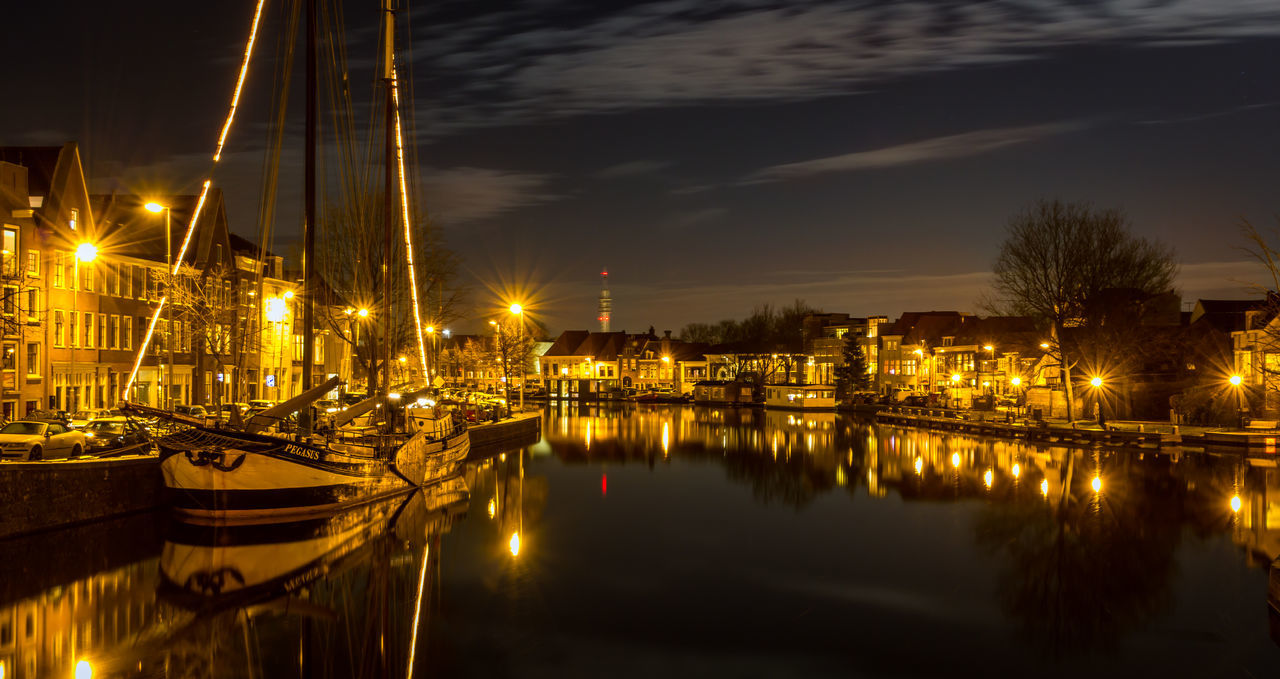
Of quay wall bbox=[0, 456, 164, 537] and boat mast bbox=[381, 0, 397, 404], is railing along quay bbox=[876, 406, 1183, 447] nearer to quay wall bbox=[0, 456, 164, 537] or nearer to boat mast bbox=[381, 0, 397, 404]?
boat mast bbox=[381, 0, 397, 404]

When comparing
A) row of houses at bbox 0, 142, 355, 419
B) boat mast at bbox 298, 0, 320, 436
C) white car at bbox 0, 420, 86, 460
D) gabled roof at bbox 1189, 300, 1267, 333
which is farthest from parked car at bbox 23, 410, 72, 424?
gabled roof at bbox 1189, 300, 1267, 333

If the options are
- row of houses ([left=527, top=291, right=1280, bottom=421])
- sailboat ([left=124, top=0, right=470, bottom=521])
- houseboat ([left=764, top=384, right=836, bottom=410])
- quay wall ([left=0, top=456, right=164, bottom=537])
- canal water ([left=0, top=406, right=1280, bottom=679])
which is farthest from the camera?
houseboat ([left=764, top=384, right=836, bottom=410])

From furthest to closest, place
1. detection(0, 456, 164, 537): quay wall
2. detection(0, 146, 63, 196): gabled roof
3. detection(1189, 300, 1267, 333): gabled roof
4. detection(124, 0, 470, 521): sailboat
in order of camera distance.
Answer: detection(1189, 300, 1267, 333): gabled roof
detection(0, 146, 63, 196): gabled roof
detection(124, 0, 470, 521): sailboat
detection(0, 456, 164, 537): quay wall

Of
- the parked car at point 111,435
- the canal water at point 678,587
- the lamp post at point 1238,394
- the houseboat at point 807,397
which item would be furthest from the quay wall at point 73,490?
the houseboat at point 807,397

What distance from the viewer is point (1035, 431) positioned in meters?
56.5

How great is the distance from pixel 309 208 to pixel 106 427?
36.3 ft

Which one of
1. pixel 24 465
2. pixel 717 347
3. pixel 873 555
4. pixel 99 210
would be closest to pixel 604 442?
pixel 99 210

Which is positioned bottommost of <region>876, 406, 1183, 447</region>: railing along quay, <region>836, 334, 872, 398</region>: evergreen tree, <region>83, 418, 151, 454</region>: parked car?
<region>876, 406, 1183, 447</region>: railing along quay

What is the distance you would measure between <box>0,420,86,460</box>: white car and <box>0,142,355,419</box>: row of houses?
13.5 ft

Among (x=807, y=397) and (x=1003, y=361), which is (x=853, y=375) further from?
(x=1003, y=361)

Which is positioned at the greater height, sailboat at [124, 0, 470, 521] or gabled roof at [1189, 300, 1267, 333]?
gabled roof at [1189, 300, 1267, 333]

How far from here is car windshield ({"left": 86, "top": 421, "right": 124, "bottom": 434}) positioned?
34.0m

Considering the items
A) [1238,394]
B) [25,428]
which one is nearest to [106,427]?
[25,428]

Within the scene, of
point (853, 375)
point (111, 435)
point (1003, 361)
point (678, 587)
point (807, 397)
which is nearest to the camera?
point (678, 587)
